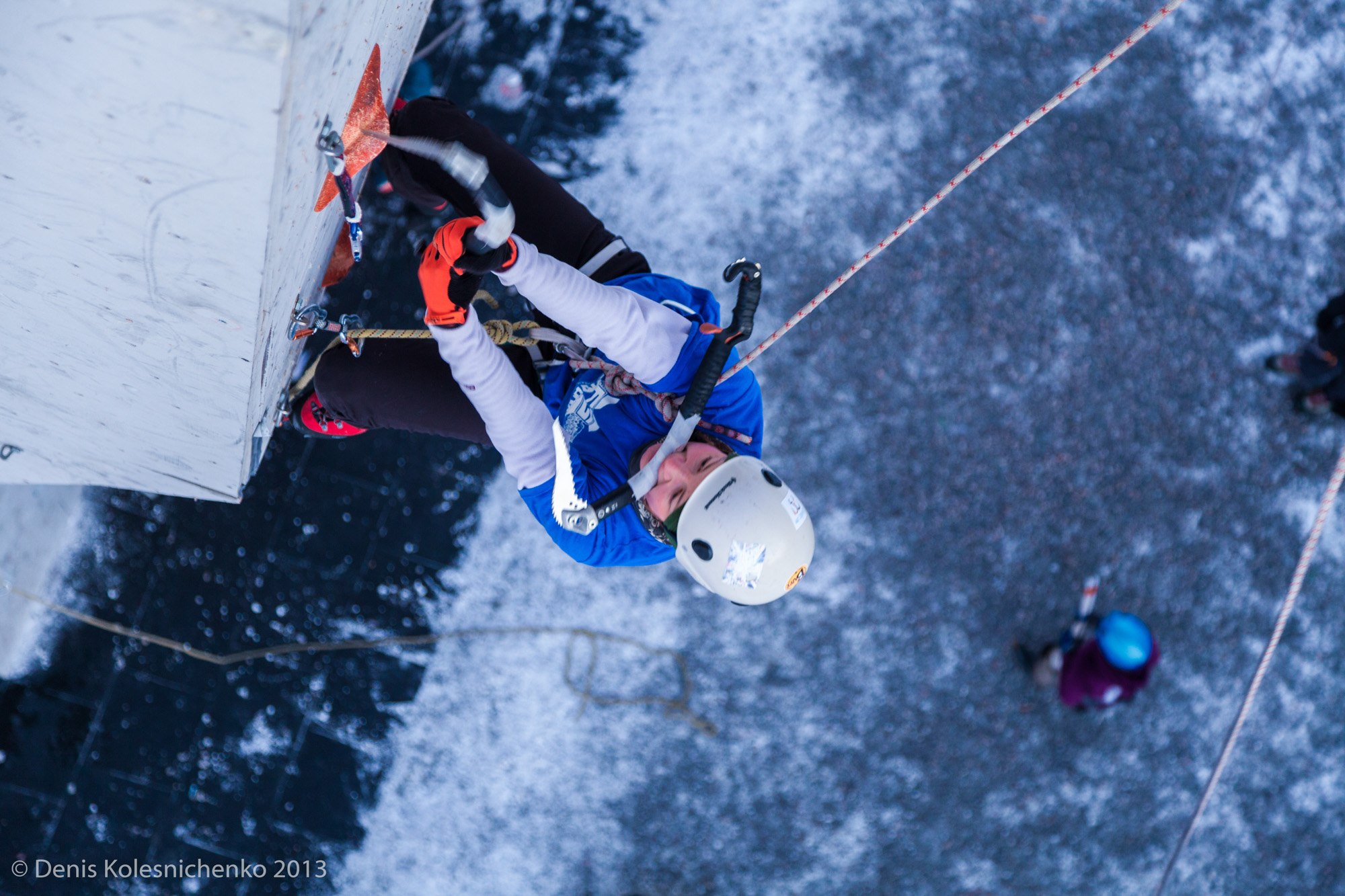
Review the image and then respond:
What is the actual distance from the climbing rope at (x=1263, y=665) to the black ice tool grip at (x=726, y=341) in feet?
5.75

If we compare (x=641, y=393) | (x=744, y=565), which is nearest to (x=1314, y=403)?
(x=744, y=565)

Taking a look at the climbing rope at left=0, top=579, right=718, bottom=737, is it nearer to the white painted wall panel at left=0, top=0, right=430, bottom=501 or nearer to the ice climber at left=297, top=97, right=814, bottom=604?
the ice climber at left=297, top=97, right=814, bottom=604

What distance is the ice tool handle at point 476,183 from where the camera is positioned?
4.52ft

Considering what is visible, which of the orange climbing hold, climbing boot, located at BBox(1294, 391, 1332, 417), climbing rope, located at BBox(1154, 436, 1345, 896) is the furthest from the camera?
climbing boot, located at BBox(1294, 391, 1332, 417)

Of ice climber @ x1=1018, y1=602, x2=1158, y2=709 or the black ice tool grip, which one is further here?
ice climber @ x1=1018, y1=602, x2=1158, y2=709

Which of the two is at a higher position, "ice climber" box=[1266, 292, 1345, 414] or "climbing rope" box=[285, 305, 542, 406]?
"ice climber" box=[1266, 292, 1345, 414]

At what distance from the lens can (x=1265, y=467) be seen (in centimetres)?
279

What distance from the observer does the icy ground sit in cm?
258

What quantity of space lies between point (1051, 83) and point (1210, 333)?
3.23ft

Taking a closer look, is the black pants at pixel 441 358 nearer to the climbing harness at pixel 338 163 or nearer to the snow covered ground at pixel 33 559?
the climbing harness at pixel 338 163

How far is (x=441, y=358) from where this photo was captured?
78.2 inches

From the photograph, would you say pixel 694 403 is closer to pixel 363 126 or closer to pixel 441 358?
pixel 441 358

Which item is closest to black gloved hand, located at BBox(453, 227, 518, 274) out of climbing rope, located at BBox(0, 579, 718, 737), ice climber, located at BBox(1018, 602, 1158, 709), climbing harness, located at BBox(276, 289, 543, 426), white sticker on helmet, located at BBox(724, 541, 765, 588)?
climbing harness, located at BBox(276, 289, 543, 426)

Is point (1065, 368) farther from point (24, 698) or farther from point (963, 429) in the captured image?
point (24, 698)
